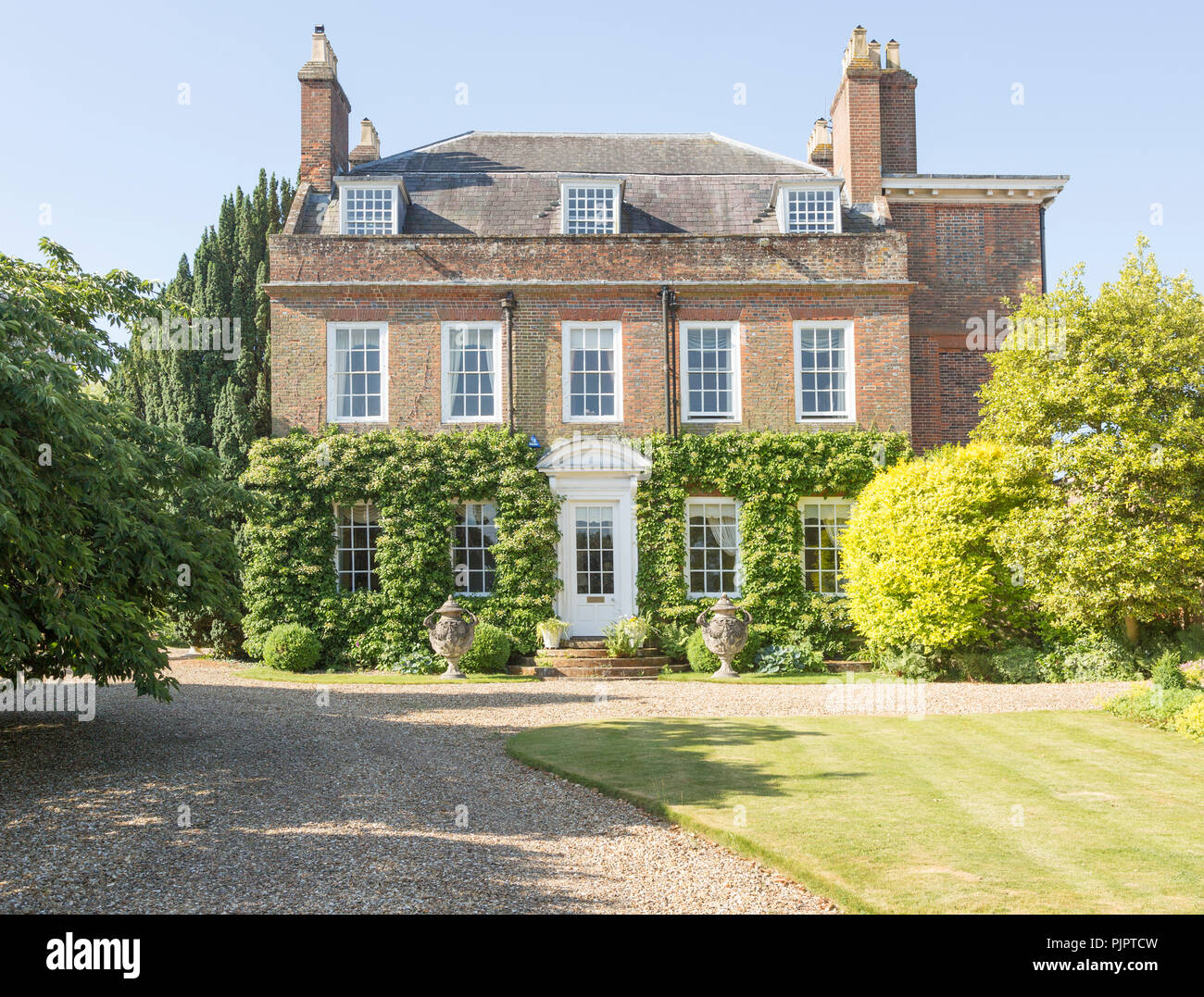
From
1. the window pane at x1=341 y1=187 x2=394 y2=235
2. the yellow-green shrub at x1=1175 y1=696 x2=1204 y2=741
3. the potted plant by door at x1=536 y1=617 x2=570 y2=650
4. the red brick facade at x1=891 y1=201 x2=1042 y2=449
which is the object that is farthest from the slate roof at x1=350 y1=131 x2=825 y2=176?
the yellow-green shrub at x1=1175 y1=696 x2=1204 y2=741

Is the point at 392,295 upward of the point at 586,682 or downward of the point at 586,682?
upward

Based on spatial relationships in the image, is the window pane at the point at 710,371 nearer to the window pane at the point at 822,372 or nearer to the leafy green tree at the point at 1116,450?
the window pane at the point at 822,372

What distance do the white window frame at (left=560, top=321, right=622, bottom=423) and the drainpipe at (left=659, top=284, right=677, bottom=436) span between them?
3.09ft

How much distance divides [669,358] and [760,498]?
3.42m

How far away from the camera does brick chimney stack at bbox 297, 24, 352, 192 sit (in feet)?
70.4

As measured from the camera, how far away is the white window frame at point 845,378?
64.3 feet

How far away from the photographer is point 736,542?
19281 mm

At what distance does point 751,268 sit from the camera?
64.7ft

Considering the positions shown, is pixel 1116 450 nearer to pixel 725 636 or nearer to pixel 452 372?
pixel 725 636

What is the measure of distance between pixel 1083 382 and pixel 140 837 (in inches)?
614


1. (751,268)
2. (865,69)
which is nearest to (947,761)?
(751,268)

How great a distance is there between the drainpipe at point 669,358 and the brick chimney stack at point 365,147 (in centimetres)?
958

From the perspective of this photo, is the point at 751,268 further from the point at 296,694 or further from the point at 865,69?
the point at 296,694

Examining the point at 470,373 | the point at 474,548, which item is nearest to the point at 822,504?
the point at 474,548
